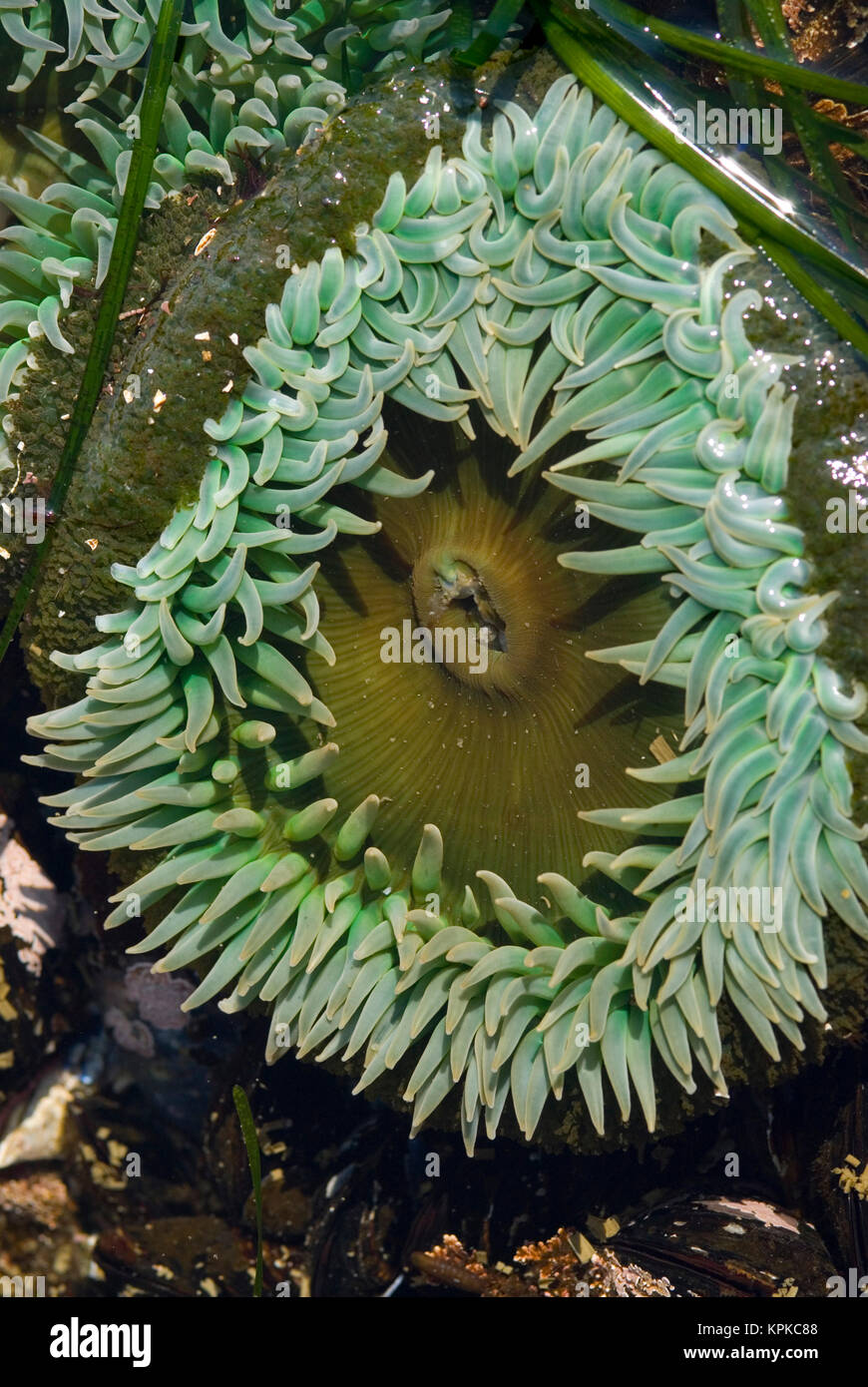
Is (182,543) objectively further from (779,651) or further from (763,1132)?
(763,1132)

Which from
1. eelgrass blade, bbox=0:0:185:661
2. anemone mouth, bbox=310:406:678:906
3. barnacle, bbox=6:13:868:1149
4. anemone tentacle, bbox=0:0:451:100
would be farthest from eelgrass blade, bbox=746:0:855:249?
eelgrass blade, bbox=0:0:185:661

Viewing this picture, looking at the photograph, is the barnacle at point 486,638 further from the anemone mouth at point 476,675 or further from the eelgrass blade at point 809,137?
the eelgrass blade at point 809,137

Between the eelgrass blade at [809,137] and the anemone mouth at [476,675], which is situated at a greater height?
the eelgrass blade at [809,137]

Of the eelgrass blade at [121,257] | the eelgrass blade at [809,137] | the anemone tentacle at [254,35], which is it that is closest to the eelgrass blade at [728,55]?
the eelgrass blade at [809,137]

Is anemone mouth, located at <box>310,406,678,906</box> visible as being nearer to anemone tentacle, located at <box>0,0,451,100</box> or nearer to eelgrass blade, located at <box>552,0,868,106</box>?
anemone tentacle, located at <box>0,0,451,100</box>
